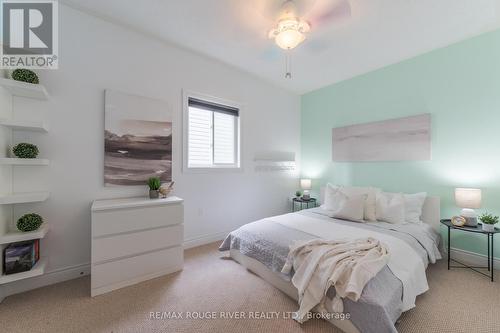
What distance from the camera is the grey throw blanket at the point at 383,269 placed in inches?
50.0

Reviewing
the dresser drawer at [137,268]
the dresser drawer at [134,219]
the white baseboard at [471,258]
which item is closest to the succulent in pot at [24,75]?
the dresser drawer at [134,219]

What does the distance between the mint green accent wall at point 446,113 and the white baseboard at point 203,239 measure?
7.61ft

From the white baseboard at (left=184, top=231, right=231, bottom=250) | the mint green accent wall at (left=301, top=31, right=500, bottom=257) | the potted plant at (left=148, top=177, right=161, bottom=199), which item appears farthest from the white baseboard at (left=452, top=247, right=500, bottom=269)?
the potted plant at (left=148, top=177, right=161, bottom=199)

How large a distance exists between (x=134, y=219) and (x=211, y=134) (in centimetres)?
165

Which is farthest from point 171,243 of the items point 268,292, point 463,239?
point 463,239

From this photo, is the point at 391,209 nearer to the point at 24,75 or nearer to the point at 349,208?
the point at 349,208

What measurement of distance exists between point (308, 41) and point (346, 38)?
0.44m

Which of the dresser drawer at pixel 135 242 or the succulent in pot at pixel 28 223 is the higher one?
the succulent in pot at pixel 28 223

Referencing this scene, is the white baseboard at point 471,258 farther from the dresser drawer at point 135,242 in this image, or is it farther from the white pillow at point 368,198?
the dresser drawer at point 135,242

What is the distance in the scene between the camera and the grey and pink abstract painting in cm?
228

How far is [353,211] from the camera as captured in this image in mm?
2607

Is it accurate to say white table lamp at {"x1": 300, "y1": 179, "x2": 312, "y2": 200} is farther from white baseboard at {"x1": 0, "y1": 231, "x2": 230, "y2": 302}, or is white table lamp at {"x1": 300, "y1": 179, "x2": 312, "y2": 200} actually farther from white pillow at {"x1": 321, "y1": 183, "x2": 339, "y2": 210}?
white baseboard at {"x1": 0, "y1": 231, "x2": 230, "y2": 302}

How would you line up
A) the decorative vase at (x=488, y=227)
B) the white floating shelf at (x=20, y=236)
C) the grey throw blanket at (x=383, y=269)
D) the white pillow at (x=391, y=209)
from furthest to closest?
the white pillow at (x=391, y=209)
the decorative vase at (x=488, y=227)
the white floating shelf at (x=20, y=236)
the grey throw blanket at (x=383, y=269)

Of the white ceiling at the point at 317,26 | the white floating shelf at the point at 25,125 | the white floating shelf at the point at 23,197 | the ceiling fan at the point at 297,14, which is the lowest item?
the white floating shelf at the point at 23,197
